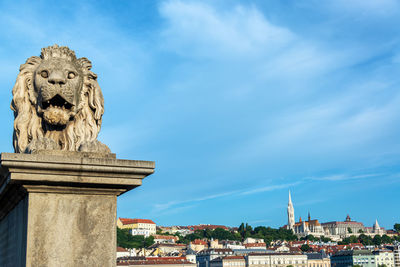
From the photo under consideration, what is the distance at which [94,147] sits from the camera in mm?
4398

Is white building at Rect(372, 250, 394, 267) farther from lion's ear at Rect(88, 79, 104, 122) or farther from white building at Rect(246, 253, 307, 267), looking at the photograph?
lion's ear at Rect(88, 79, 104, 122)

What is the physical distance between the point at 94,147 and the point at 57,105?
0.48 m


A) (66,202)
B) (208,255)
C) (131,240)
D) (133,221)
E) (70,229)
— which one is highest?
(133,221)

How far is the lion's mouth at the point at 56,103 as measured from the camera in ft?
14.8

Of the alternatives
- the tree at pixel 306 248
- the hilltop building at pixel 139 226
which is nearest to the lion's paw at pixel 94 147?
the tree at pixel 306 248

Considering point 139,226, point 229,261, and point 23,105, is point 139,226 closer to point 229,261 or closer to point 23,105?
point 229,261

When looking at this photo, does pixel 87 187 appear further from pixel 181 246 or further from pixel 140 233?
pixel 140 233

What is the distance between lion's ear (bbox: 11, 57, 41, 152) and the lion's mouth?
0.42ft

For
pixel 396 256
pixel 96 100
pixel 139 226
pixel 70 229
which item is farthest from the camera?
pixel 139 226

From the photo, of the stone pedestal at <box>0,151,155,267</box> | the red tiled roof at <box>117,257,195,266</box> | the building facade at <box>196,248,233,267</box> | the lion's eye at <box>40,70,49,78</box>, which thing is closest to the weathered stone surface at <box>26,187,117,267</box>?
the stone pedestal at <box>0,151,155,267</box>

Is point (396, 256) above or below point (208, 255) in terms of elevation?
below

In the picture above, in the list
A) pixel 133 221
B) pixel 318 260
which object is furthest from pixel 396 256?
pixel 133 221

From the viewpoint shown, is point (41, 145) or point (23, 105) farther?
point (23, 105)

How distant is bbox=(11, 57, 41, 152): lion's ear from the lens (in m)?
4.55
